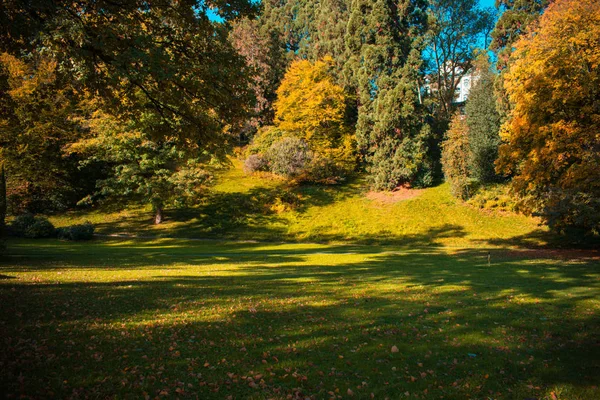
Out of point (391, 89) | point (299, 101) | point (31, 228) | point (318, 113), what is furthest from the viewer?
point (299, 101)

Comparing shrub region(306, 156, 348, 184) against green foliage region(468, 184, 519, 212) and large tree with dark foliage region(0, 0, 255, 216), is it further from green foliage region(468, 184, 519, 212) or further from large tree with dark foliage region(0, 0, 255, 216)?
large tree with dark foliage region(0, 0, 255, 216)

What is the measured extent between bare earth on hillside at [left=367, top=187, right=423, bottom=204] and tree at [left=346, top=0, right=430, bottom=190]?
66cm

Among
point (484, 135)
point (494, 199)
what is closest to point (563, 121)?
point (494, 199)

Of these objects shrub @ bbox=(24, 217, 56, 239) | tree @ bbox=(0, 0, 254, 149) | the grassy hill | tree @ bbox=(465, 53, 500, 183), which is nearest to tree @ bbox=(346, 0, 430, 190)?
the grassy hill

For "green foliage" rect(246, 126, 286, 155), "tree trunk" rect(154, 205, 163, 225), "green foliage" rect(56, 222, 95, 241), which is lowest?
"green foliage" rect(56, 222, 95, 241)

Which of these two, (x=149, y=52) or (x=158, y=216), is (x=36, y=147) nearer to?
(x=158, y=216)

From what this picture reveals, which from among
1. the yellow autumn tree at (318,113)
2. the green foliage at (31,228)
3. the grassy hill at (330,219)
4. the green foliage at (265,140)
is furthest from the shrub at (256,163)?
the green foliage at (31,228)

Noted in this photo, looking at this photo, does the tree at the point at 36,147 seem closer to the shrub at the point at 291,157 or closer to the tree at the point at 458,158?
the shrub at the point at 291,157

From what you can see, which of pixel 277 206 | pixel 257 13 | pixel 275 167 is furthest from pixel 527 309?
pixel 275 167

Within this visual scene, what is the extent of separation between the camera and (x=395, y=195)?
109 ft

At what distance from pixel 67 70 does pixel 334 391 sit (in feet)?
26.5

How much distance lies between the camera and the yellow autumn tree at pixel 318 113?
37875mm

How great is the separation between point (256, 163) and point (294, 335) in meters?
33.2

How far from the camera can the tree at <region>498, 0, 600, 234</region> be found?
642 inches
